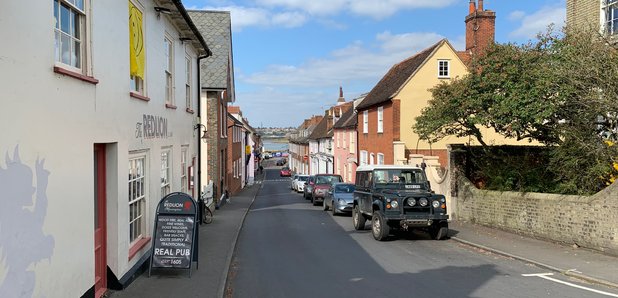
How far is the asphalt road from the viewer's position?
26.9ft

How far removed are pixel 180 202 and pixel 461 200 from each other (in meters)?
11.5

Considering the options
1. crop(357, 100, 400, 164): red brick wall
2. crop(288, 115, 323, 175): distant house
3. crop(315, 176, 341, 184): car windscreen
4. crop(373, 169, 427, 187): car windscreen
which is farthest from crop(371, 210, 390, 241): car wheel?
crop(288, 115, 323, 175): distant house

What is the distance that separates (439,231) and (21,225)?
11.8m

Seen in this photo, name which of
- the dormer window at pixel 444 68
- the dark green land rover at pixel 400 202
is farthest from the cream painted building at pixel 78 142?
the dormer window at pixel 444 68

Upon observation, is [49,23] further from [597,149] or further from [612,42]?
[612,42]

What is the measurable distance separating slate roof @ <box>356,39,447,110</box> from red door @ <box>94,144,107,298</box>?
21.0 meters

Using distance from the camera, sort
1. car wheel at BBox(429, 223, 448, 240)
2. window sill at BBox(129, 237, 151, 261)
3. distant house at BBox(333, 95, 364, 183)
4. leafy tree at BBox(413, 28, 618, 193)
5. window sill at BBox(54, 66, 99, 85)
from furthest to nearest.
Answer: distant house at BBox(333, 95, 364, 183), car wheel at BBox(429, 223, 448, 240), leafy tree at BBox(413, 28, 618, 193), window sill at BBox(129, 237, 151, 261), window sill at BBox(54, 66, 99, 85)

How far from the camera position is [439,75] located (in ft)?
90.0

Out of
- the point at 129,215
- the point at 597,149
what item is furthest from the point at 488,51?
the point at 129,215

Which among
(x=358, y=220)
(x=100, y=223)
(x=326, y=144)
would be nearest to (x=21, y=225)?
(x=100, y=223)

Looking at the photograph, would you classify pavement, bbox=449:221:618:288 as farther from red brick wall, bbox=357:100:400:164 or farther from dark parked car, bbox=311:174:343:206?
dark parked car, bbox=311:174:343:206

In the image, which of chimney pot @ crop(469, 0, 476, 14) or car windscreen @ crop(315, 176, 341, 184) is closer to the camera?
chimney pot @ crop(469, 0, 476, 14)

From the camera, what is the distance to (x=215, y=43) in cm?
2583

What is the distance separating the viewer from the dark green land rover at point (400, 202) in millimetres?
13648
